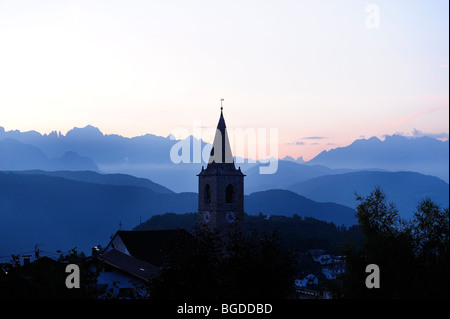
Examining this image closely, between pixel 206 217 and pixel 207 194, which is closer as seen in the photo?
→ pixel 206 217

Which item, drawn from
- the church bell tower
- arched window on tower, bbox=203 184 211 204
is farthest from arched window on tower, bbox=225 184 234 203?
arched window on tower, bbox=203 184 211 204

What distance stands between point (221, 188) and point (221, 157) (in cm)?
341

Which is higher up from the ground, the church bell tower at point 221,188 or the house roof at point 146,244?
the church bell tower at point 221,188

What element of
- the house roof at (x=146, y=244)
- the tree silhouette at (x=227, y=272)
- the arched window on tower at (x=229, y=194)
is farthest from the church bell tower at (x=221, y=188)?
the tree silhouette at (x=227, y=272)

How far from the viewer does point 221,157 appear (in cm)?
6725

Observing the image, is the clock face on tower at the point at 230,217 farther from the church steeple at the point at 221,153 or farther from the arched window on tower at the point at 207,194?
the church steeple at the point at 221,153

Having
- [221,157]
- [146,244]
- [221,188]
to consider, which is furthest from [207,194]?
[146,244]

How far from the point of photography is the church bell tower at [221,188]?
6550cm

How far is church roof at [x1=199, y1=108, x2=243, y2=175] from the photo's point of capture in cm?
6569

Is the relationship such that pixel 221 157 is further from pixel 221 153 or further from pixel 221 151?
pixel 221 151

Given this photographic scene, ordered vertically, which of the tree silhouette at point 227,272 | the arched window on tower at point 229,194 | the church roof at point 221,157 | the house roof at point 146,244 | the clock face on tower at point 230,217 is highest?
the church roof at point 221,157

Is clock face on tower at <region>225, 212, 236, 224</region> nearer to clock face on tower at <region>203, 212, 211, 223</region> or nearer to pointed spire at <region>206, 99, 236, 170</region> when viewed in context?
clock face on tower at <region>203, 212, 211, 223</region>
